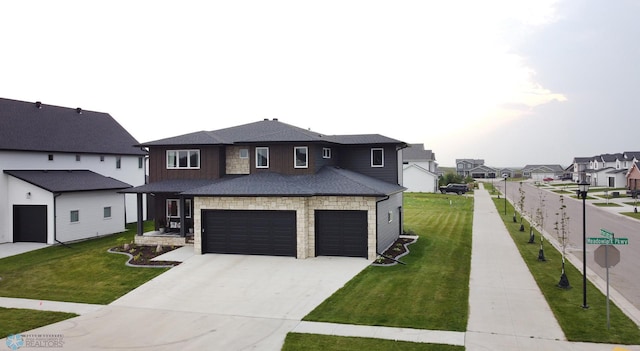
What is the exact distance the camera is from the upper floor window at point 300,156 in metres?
25.7

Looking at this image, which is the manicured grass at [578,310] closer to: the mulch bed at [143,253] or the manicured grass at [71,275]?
the manicured grass at [71,275]

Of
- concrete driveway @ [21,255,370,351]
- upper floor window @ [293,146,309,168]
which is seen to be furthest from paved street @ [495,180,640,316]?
upper floor window @ [293,146,309,168]

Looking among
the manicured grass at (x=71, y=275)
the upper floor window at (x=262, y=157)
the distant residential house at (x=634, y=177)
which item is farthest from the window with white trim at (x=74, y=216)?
the distant residential house at (x=634, y=177)

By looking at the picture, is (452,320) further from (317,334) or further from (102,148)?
(102,148)

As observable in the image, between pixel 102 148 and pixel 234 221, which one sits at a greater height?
pixel 102 148

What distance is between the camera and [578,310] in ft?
46.8

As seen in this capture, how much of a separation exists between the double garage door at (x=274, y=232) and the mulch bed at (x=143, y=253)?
8.16 ft

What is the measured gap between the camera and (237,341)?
1223 centimetres

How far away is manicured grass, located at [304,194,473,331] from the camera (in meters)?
13.7

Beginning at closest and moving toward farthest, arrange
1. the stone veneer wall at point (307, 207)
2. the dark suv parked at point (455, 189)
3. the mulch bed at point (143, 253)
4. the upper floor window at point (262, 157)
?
the mulch bed at point (143, 253), the stone veneer wall at point (307, 207), the upper floor window at point (262, 157), the dark suv parked at point (455, 189)

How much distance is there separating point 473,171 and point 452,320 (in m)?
139

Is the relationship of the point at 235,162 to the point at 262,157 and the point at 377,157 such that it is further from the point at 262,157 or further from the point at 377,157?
the point at 377,157

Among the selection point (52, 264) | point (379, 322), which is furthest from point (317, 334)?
point (52, 264)

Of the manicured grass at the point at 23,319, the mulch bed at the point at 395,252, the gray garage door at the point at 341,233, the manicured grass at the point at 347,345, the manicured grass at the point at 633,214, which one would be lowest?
the manicured grass at the point at 23,319
